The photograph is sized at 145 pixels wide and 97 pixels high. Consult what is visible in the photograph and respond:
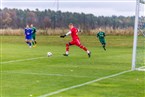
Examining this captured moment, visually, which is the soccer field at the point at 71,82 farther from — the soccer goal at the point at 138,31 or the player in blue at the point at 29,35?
the player in blue at the point at 29,35

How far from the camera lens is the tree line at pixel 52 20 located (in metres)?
70.7

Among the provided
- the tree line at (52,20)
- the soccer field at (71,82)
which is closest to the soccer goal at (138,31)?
the soccer field at (71,82)

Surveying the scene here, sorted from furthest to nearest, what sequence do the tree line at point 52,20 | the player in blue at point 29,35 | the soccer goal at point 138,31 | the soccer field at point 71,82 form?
the tree line at point 52,20
the player in blue at point 29,35
the soccer goal at point 138,31
the soccer field at point 71,82

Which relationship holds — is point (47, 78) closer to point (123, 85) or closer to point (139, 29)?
point (123, 85)

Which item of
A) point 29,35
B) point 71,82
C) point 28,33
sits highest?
point 28,33

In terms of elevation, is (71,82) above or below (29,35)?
below

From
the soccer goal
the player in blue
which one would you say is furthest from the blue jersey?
the soccer goal

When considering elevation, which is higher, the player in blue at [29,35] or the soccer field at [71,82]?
the player in blue at [29,35]

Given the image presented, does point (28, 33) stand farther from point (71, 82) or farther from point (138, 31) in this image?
point (71, 82)

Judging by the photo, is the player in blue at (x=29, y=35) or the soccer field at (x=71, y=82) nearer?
the soccer field at (x=71, y=82)

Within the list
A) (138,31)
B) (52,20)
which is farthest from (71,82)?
(52,20)

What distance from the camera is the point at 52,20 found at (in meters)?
74.4

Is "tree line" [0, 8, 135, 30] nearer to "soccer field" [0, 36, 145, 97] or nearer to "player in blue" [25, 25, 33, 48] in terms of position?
"player in blue" [25, 25, 33, 48]

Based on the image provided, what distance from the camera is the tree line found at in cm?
7069
